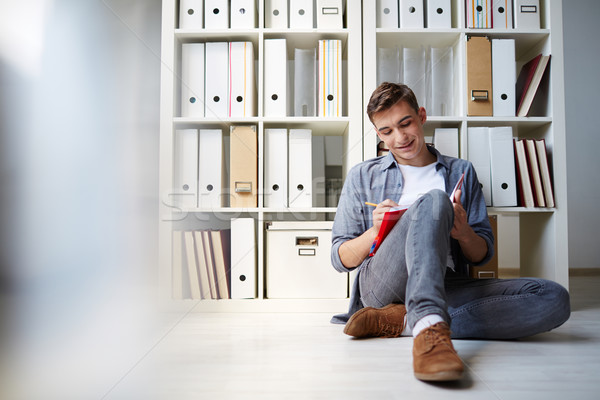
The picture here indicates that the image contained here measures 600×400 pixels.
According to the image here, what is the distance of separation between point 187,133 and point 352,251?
0.76 m

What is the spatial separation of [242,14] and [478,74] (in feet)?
3.18

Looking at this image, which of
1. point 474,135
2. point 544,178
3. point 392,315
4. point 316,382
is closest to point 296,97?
point 474,135

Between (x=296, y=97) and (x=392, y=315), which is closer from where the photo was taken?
(x=392, y=315)

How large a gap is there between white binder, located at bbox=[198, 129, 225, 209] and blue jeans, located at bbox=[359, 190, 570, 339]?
24.4 inches

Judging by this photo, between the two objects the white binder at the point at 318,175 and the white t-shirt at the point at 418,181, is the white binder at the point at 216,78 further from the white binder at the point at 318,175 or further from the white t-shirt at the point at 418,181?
the white t-shirt at the point at 418,181

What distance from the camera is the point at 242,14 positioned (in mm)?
1619

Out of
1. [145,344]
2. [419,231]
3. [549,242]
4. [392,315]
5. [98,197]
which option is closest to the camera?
[98,197]

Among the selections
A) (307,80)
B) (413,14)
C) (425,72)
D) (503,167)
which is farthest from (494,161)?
(307,80)

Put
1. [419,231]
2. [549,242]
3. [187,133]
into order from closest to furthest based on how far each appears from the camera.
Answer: [419,231] < [187,133] < [549,242]

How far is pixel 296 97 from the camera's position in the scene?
1.63 meters

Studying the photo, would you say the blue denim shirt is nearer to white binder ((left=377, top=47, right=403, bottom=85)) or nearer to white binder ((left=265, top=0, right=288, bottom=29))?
white binder ((left=377, top=47, right=403, bottom=85))

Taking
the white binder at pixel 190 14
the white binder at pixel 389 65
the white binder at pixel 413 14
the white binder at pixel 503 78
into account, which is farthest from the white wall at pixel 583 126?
the white binder at pixel 190 14

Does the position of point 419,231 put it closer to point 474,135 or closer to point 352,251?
point 352,251

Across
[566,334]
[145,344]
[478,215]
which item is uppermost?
[478,215]
